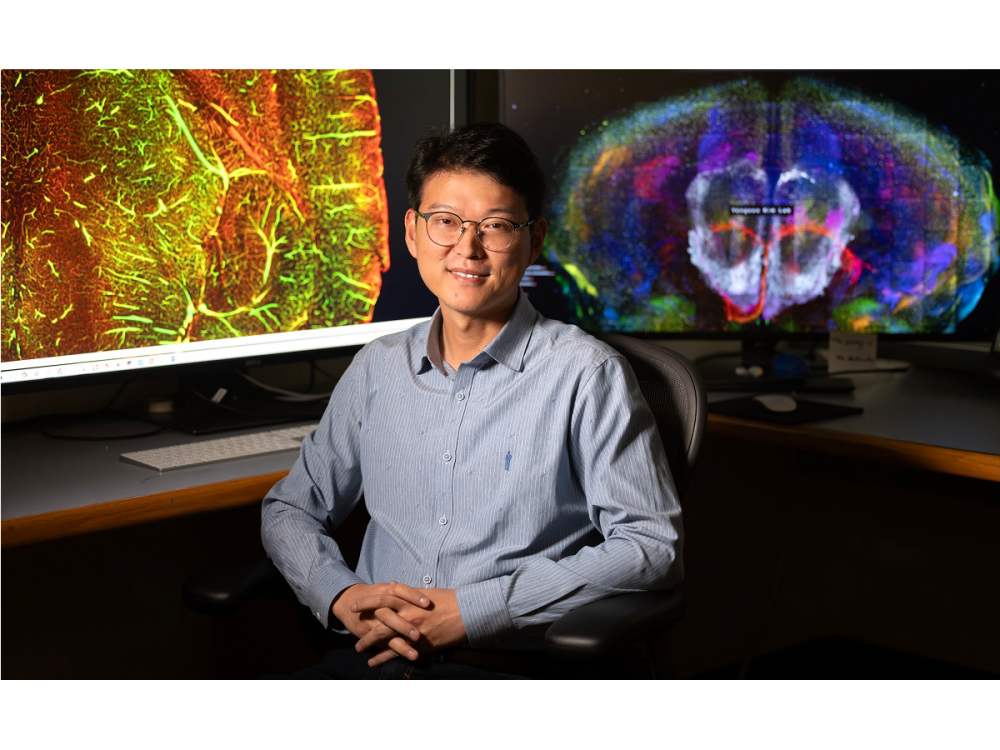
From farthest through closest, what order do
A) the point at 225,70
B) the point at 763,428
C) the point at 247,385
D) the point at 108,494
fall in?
the point at 247,385 → the point at 763,428 → the point at 225,70 → the point at 108,494

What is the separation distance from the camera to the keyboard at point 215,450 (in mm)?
1653

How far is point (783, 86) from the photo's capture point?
219 cm

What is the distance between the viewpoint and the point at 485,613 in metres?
1.34

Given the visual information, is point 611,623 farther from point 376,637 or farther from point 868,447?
point 868,447

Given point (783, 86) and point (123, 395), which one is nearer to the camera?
point (123, 395)

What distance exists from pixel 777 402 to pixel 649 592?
833 millimetres

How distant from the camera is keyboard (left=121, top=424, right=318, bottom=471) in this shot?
5.42 ft

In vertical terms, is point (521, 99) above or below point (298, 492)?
above

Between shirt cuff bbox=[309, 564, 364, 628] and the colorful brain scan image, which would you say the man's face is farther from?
the colorful brain scan image

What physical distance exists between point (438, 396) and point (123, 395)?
2.80 feet

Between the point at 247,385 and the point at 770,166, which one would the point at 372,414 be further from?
the point at 770,166

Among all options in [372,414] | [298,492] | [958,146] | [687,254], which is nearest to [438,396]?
[372,414]

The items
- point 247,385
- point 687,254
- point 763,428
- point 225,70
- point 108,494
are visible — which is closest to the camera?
point 108,494

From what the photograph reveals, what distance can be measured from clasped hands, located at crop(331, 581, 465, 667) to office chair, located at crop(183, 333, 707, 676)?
14 cm
